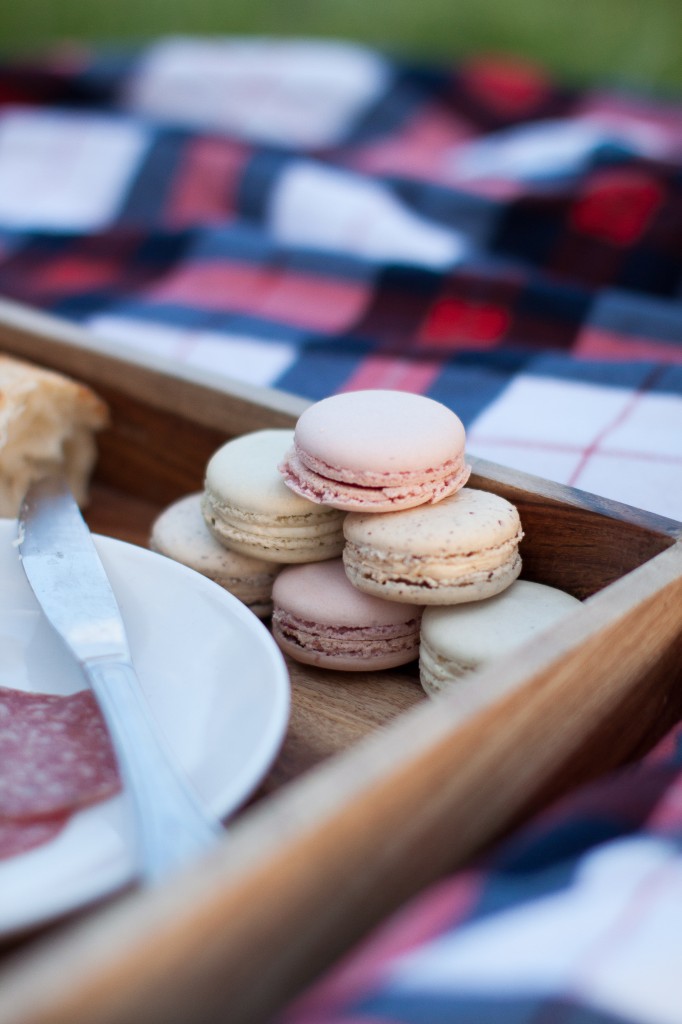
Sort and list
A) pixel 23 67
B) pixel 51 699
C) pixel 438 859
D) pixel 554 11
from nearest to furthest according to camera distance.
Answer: pixel 438 859 → pixel 51 699 → pixel 23 67 → pixel 554 11

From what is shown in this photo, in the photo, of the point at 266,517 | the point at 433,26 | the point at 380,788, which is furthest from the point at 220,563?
the point at 433,26

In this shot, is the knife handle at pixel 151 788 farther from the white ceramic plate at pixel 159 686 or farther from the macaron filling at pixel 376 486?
the macaron filling at pixel 376 486

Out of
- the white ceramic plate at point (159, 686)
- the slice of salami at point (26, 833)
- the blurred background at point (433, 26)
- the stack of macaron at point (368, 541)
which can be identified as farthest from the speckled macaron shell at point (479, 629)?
the blurred background at point (433, 26)

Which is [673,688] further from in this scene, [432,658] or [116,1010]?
[116,1010]

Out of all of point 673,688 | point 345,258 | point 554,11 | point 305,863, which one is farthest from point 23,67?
point 305,863

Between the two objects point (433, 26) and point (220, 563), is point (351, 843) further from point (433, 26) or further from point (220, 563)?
point (433, 26)

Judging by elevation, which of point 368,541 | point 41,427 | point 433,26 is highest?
point 433,26
